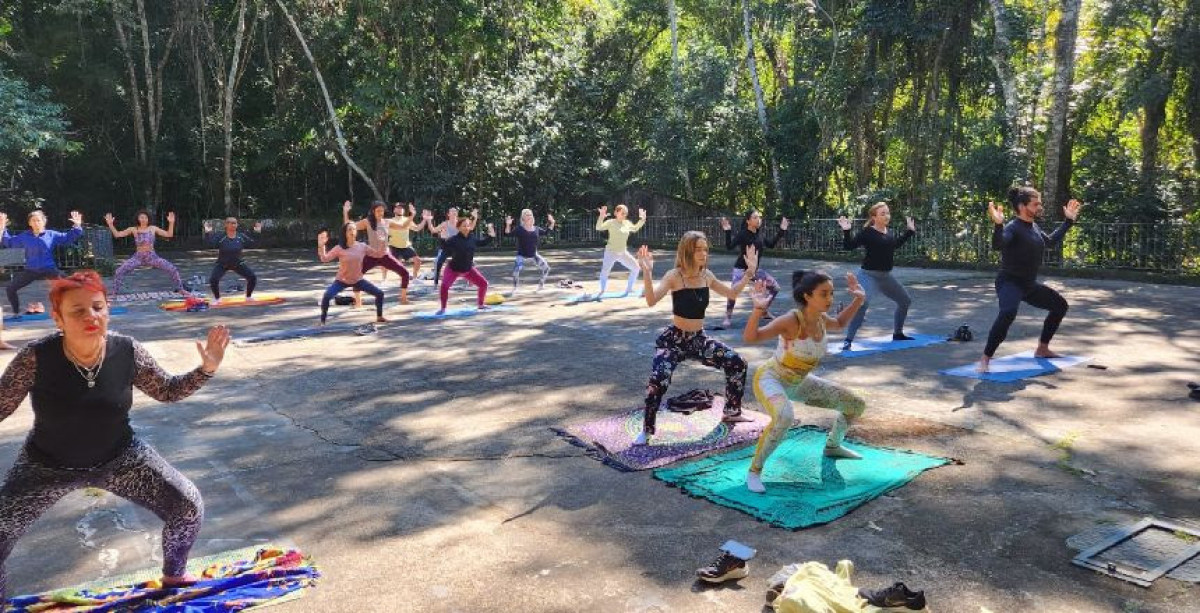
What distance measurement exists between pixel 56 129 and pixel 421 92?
35.3 feet

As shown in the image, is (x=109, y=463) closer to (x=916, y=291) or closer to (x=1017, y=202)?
(x=1017, y=202)

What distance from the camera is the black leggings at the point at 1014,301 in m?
8.89

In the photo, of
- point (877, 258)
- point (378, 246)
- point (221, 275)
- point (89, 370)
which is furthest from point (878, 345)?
point (221, 275)

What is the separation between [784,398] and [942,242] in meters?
17.9

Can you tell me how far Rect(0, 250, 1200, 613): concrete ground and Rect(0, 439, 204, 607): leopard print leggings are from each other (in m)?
0.65

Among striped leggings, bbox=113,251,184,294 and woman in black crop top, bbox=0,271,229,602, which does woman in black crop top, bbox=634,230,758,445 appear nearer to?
woman in black crop top, bbox=0,271,229,602

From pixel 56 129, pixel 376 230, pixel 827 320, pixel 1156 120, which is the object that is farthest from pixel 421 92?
pixel 827 320

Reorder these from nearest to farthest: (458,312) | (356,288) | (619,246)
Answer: (356,288) → (458,312) → (619,246)

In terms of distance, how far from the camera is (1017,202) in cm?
889

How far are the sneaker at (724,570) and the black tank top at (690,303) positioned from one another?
2.79 metres

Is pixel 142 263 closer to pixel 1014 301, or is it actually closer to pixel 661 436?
pixel 661 436

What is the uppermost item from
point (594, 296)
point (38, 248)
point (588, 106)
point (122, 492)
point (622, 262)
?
point (588, 106)

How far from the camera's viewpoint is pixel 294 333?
12.4 metres

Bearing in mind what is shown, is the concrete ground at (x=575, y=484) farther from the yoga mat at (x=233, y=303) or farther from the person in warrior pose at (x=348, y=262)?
the yoga mat at (x=233, y=303)
